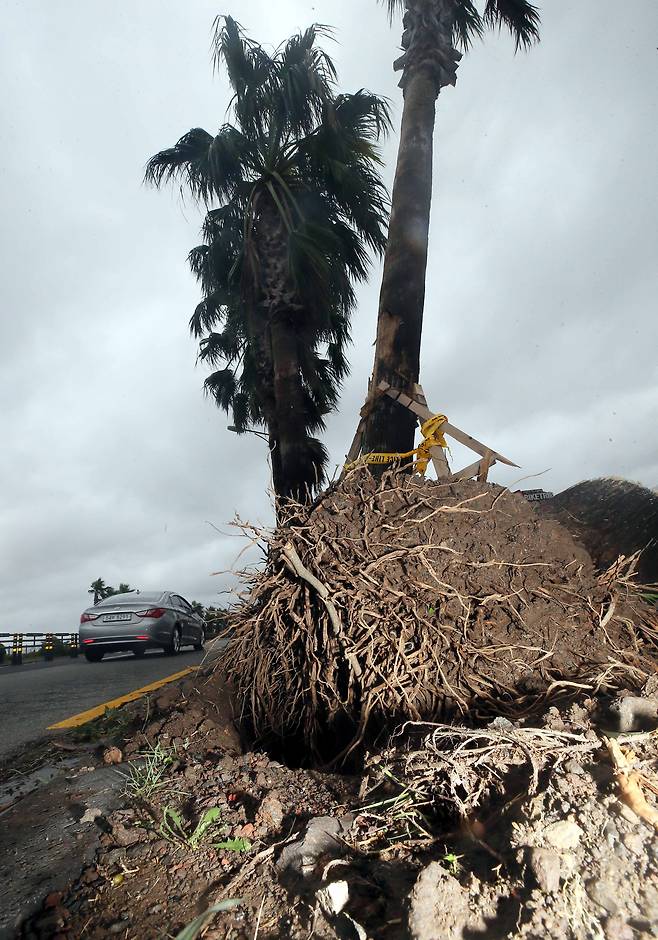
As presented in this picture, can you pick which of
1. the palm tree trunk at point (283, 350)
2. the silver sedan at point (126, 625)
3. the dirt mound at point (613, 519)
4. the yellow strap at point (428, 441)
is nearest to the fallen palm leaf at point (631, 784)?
the dirt mound at point (613, 519)

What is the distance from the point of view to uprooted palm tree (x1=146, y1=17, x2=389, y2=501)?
333 inches

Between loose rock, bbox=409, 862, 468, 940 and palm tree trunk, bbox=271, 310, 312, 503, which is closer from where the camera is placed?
loose rock, bbox=409, 862, 468, 940

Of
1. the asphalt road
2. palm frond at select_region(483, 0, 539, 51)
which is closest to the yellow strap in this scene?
the asphalt road

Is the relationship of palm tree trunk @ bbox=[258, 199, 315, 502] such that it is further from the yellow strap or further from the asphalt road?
the yellow strap

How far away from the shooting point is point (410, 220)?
17.7ft

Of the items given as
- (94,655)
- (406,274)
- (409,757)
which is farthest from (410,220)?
(94,655)

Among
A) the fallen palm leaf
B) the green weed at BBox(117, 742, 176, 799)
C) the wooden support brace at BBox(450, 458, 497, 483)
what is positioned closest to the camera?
the fallen palm leaf

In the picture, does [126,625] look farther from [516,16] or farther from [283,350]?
[516,16]

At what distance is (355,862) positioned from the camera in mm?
1309

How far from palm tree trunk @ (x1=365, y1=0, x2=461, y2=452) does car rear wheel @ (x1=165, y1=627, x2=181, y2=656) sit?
796 cm

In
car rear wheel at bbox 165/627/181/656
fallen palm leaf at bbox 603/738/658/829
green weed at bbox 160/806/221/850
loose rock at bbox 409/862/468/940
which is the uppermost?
car rear wheel at bbox 165/627/181/656

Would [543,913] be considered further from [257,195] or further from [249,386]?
[249,386]

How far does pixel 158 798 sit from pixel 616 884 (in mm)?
1468

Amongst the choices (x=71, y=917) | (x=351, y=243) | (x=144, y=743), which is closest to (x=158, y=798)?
(x=71, y=917)
